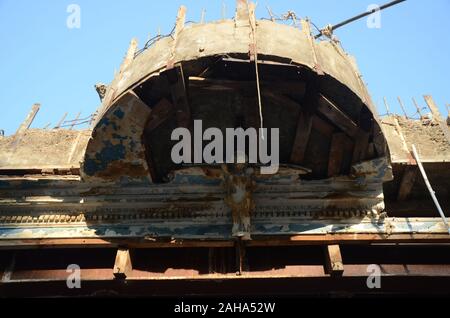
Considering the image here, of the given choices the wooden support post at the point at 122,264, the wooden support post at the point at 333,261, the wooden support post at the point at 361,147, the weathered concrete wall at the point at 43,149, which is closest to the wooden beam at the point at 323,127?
the wooden support post at the point at 361,147

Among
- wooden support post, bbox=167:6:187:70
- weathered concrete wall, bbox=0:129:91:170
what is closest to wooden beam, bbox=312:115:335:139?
wooden support post, bbox=167:6:187:70

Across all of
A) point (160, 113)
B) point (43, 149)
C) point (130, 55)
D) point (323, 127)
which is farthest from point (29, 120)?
point (323, 127)

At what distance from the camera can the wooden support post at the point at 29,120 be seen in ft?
20.2

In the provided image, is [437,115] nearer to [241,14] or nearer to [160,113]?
[241,14]

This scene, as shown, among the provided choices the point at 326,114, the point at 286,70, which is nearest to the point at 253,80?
the point at 286,70

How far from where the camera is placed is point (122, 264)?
4.78 m

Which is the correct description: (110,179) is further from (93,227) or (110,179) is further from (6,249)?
(6,249)

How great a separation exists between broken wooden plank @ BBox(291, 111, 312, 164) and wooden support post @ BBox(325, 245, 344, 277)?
1064 mm

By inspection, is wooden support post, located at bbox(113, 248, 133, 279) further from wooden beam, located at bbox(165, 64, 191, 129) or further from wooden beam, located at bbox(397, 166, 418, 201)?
wooden beam, located at bbox(397, 166, 418, 201)

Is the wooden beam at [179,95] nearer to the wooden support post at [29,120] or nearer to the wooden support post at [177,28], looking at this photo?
the wooden support post at [177,28]

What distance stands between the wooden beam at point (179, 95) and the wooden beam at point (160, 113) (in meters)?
0.11

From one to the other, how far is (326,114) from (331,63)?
55 cm

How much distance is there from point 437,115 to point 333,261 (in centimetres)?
295

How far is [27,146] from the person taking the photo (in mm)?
5816
